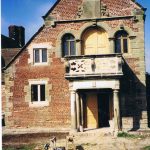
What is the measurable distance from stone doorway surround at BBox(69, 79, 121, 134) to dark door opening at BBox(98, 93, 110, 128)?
2313 millimetres

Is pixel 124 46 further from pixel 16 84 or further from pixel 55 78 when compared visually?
pixel 16 84

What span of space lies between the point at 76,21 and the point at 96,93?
5.16 m

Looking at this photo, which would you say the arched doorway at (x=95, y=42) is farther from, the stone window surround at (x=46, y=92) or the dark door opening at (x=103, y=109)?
the stone window surround at (x=46, y=92)

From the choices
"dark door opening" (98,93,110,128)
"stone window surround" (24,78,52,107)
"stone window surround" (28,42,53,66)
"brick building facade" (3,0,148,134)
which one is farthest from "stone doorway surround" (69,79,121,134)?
"stone window surround" (28,42,53,66)

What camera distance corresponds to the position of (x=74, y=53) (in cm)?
2277

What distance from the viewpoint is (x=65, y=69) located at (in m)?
22.1

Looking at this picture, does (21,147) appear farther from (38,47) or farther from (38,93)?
(38,47)

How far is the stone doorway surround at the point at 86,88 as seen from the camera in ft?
64.4

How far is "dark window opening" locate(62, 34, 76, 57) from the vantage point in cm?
2280

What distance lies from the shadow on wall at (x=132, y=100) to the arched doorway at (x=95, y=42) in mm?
2483

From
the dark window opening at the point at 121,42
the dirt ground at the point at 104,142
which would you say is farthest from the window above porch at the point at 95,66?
the dirt ground at the point at 104,142

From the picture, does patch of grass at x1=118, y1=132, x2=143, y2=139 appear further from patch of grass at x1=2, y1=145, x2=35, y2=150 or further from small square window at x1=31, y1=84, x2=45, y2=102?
small square window at x1=31, y1=84, x2=45, y2=102

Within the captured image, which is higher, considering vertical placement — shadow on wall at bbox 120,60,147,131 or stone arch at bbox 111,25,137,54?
stone arch at bbox 111,25,137,54

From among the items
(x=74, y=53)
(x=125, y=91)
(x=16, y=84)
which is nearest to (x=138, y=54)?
(x=125, y=91)
